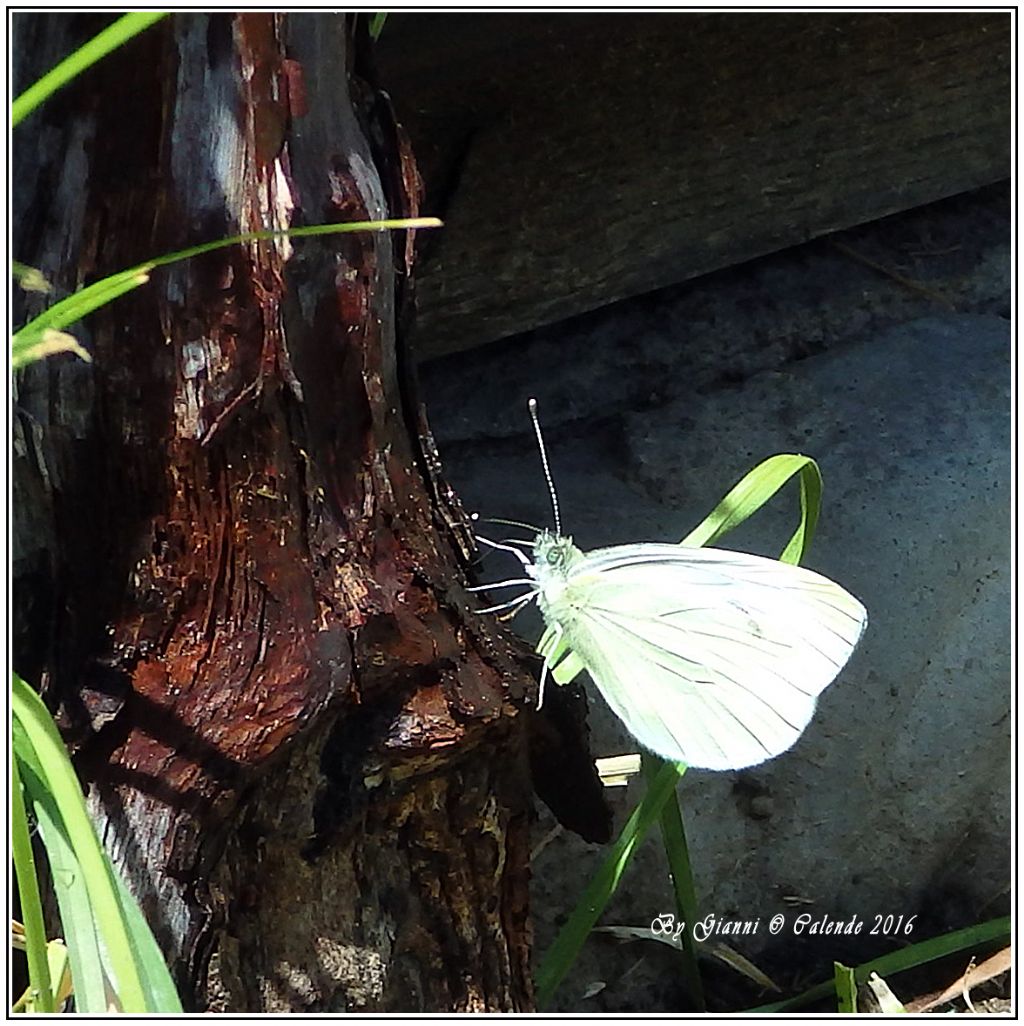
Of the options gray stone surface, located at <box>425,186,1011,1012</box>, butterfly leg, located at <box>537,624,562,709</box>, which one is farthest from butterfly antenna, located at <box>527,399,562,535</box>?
butterfly leg, located at <box>537,624,562,709</box>

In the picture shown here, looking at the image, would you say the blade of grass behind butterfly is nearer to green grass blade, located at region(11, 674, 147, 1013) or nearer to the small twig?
green grass blade, located at region(11, 674, 147, 1013)

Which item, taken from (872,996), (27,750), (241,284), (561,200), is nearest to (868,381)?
(561,200)

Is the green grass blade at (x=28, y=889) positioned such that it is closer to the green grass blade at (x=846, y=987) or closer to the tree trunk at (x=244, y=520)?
the tree trunk at (x=244, y=520)

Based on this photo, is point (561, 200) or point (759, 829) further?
point (561, 200)

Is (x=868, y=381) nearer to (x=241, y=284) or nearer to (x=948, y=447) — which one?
(x=948, y=447)

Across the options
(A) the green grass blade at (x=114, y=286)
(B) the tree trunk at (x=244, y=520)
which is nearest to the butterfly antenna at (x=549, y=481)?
(B) the tree trunk at (x=244, y=520)

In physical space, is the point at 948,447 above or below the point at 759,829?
above
